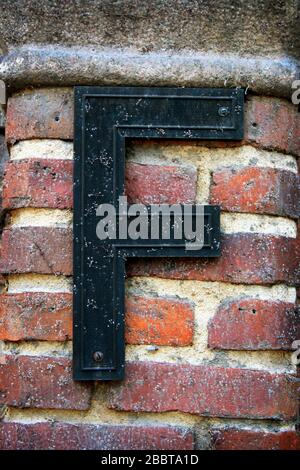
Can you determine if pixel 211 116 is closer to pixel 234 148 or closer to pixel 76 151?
pixel 234 148

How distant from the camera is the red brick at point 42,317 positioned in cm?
104

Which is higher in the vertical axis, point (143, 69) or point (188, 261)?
point (143, 69)

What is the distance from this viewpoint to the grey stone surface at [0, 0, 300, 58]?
106cm

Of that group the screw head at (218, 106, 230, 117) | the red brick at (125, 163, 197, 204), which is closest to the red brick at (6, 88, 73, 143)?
the red brick at (125, 163, 197, 204)

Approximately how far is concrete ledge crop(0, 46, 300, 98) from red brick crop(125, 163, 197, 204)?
131 mm

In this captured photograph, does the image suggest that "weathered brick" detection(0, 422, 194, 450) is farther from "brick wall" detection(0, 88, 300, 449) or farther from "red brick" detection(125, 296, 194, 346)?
"red brick" detection(125, 296, 194, 346)

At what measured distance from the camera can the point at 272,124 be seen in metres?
1.09

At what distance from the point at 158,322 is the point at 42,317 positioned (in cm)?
17

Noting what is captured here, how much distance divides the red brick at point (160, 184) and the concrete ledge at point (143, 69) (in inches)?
5.1

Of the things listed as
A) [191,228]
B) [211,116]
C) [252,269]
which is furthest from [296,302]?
[211,116]

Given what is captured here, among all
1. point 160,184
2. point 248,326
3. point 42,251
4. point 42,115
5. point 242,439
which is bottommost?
point 242,439

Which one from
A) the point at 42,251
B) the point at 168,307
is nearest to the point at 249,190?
the point at 168,307

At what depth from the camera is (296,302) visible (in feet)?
3.57

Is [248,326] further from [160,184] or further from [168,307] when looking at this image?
[160,184]
